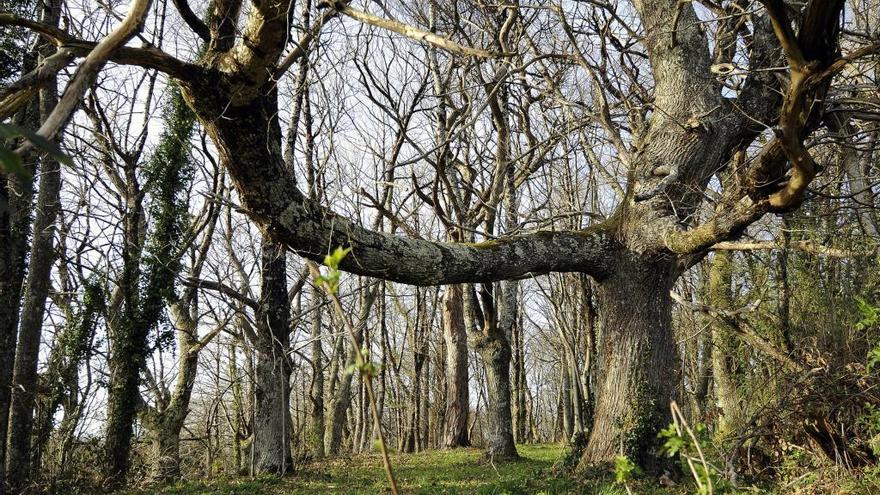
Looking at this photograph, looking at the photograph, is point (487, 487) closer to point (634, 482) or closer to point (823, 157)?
point (634, 482)

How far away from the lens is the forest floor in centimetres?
536

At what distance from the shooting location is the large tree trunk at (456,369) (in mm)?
12953

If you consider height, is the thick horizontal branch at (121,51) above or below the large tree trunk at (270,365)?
above

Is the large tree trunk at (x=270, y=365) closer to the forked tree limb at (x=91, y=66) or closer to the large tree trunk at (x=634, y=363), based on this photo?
the large tree trunk at (x=634, y=363)

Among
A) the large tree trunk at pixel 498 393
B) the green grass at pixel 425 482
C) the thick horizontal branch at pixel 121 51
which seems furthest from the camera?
the large tree trunk at pixel 498 393

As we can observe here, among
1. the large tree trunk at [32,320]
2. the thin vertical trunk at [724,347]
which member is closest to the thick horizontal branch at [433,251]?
the thin vertical trunk at [724,347]

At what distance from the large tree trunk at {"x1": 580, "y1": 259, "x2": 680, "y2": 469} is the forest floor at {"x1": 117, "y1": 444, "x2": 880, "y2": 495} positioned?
39cm

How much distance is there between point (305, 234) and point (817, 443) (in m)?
4.91

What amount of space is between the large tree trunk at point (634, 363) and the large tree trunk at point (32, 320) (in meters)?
7.18

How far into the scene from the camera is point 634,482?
575 cm

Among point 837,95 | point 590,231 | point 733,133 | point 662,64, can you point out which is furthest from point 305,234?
point 837,95

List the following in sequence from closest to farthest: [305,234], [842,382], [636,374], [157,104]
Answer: [305,234]
[842,382]
[636,374]
[157,104]

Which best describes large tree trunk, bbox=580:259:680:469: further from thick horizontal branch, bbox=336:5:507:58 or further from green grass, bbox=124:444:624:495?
thick horizontal branch, bbox=336:5:507:58

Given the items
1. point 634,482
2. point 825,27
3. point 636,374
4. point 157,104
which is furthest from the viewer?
point 157,104
